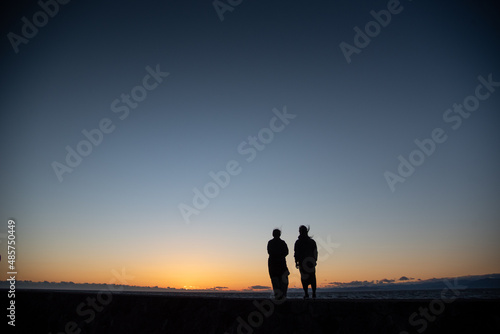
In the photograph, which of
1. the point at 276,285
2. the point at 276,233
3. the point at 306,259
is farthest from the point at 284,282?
the point at 276,233

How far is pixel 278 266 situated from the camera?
870 cm

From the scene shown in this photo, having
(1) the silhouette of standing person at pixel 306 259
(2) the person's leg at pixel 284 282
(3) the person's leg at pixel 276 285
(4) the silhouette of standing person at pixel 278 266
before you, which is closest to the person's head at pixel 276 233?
(4) the silhouette of standing person at pixel 278 266

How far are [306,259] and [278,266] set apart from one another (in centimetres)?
83

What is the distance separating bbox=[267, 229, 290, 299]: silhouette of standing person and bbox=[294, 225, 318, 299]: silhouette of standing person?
1.38ft

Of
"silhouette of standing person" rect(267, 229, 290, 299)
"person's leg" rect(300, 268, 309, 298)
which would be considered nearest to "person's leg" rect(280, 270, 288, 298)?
"silhouette of standing person" rect(267, 229, 290, 299)

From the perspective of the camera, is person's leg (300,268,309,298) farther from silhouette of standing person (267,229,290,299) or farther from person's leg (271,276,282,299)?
person's leg (271,276,282,299)

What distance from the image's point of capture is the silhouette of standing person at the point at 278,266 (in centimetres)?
868

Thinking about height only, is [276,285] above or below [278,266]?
below

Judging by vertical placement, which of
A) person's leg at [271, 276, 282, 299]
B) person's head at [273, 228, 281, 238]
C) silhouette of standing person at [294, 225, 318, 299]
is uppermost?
person's head at [273, 228, 281, 238]

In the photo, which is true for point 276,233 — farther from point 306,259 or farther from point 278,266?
point 306,259

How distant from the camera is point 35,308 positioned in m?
10.0

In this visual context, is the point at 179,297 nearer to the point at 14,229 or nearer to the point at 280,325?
the point at 280,325

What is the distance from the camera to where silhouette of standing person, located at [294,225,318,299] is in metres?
8.72

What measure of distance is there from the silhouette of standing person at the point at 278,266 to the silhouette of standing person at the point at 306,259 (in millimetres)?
421
